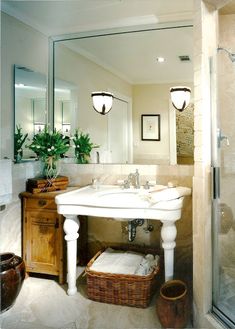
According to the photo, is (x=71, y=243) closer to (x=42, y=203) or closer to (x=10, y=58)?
(x=42, y=203)

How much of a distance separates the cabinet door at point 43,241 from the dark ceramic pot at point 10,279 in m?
0.32

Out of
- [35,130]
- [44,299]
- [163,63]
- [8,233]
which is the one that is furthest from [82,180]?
[163,63]

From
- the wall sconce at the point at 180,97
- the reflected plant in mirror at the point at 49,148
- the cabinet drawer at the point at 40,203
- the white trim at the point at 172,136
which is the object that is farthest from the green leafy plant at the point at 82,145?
the wall sconce at the point at 180,97

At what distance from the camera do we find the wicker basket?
1.94 m

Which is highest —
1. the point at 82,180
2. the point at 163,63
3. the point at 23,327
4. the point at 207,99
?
the point at 163,63

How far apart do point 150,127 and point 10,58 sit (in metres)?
1.30

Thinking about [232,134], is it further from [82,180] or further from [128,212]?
[82,180]

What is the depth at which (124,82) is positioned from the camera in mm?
2549

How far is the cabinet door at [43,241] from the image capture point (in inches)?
88.7

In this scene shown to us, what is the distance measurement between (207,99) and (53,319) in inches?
66.3

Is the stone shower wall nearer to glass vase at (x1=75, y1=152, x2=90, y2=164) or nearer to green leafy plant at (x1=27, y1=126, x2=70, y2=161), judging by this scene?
glass vase at (x1=75, y1=152, x2=90, y2=164)

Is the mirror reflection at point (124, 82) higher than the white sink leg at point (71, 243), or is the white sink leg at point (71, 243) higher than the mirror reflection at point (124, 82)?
the mirror reflection at point (124, 82)

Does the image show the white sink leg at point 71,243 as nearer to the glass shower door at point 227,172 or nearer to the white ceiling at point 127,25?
the glass shower door at point 227,172

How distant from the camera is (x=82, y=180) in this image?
8.86 ft
